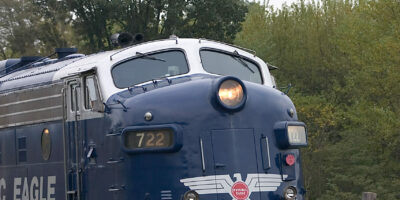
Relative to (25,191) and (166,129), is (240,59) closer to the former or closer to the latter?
(166,129)

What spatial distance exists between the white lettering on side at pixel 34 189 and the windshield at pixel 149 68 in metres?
2.55

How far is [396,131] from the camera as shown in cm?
3478

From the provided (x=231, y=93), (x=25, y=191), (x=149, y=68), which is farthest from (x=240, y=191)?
(x=25, y=191)

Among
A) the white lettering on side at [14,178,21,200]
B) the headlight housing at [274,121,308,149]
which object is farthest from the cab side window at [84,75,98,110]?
the white lettering on side at [14,178,21,200]

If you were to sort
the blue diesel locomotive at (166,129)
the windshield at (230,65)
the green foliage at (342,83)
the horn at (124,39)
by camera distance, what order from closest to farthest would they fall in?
the blue diesel locomotive at (166,129), the windshield at (230,65), the horn at (124,39), the green foliage at (342,83)

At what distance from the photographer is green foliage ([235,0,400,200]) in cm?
3584

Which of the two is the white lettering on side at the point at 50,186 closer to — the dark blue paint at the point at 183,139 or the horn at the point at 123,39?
the dark blue paint at the point at 183,139

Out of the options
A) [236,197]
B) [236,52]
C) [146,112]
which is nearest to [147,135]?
[146,112]

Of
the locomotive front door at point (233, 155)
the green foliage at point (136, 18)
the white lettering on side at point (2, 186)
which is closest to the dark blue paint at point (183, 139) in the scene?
the locomotive front door at point (233, 155)

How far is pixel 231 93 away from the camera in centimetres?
1092

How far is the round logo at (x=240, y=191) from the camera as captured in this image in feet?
35.0

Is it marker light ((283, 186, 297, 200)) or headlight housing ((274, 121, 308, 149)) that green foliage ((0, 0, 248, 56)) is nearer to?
headlight housing ((274, 121, 308, 149))

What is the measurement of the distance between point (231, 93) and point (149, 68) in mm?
1440

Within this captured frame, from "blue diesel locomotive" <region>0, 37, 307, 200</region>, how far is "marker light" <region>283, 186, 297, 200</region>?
0.01 meters
